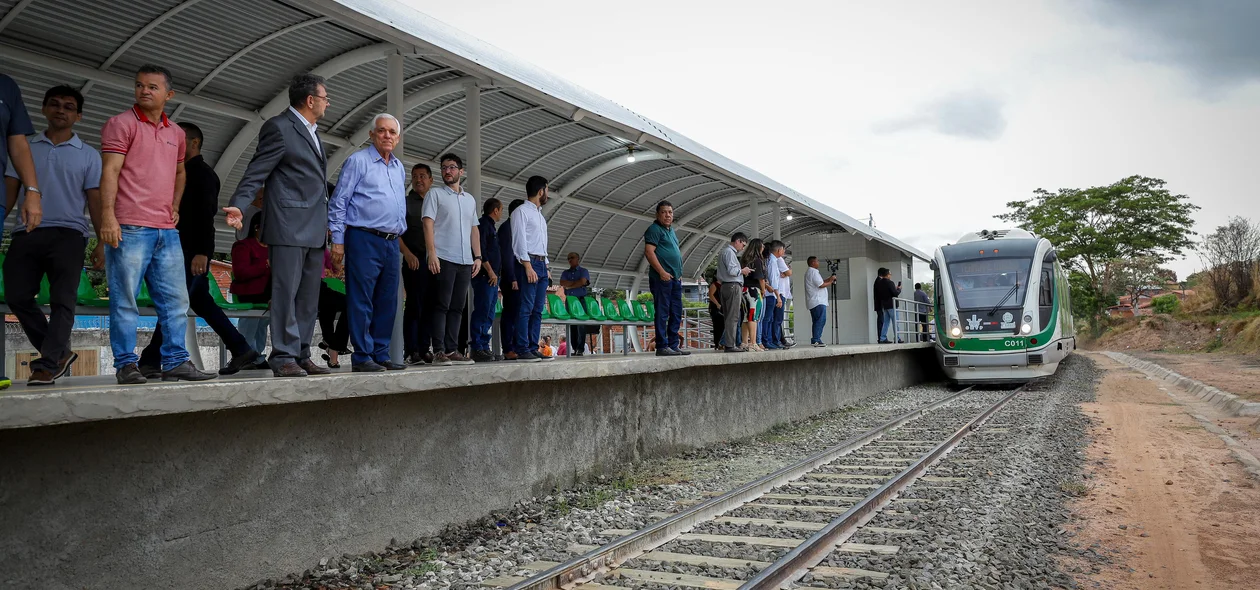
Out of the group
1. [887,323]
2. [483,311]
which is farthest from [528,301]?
[887,323]

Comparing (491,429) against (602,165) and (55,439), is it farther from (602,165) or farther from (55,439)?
(602,165)

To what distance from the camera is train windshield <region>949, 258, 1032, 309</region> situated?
17.2 metres

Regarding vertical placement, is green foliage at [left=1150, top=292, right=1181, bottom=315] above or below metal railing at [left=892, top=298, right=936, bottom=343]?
above

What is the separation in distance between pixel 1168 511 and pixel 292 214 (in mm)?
6846

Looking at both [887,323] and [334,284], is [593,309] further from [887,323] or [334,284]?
[887,323]

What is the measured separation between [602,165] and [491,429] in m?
7.91

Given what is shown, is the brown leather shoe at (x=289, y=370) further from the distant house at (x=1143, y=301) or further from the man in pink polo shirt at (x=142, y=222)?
the distant house at (x=1143, y=301)

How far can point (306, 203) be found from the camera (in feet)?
16.0

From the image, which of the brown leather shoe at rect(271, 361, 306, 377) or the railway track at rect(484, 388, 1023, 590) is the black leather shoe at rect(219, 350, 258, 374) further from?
the railway track at rect(484, 388, 1023, 590)

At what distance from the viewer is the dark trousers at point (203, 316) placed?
16.7 ft

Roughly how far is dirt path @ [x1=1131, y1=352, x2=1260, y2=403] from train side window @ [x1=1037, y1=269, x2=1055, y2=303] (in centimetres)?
351

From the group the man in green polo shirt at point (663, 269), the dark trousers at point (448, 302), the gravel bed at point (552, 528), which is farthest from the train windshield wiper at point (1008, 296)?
the dark trousers at point (448, 302)

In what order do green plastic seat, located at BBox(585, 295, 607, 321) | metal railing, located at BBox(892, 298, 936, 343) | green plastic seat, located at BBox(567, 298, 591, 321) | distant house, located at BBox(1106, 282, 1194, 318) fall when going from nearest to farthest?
green plastic seat, located at BBox(567, 298, 591, 321) → green plastic seat, located at BBox(585, 295, 607, 321) → metal railing, located at BBox(892, 298, 936, 343) → distant house, located at BBox(1106, 282, 1194, 318)

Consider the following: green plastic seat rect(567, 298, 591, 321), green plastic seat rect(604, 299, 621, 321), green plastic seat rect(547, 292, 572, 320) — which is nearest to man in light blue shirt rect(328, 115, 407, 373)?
green plastic seat rect(547, 292, 572, 320)
